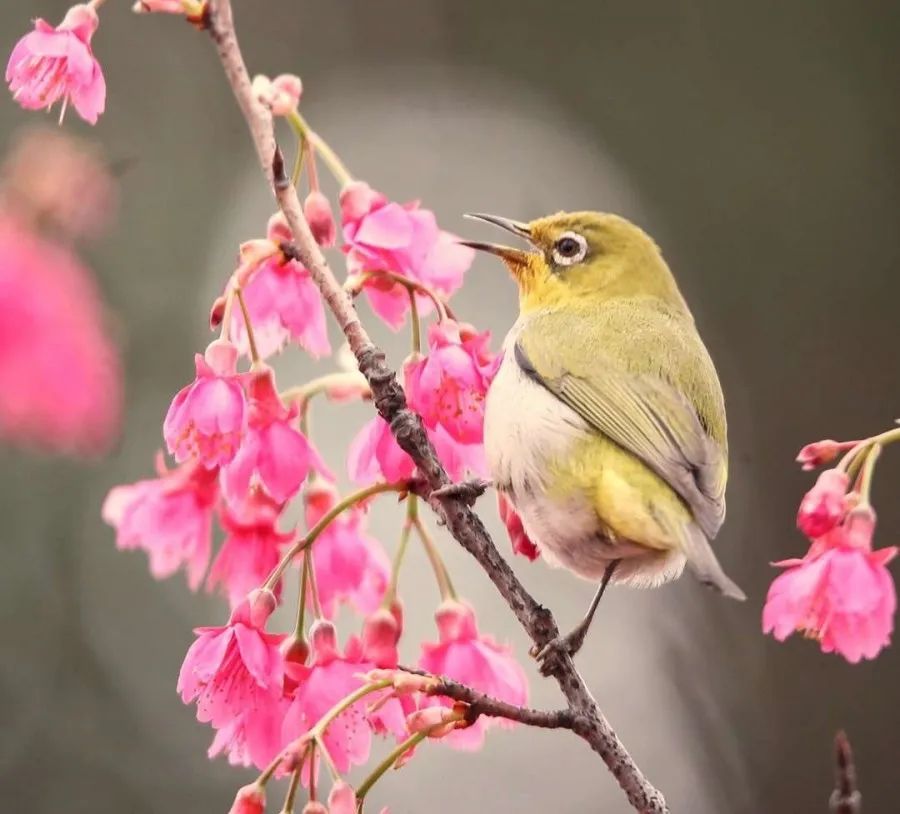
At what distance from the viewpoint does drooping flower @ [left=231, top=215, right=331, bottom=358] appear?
1588 millimetres

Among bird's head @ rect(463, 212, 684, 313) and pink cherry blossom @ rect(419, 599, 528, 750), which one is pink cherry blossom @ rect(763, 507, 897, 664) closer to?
pink cherry blossom @ rect(419, 599, 528, 750)

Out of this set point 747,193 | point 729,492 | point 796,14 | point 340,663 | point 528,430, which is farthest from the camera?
point 796,14

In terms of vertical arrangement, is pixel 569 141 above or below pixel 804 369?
above

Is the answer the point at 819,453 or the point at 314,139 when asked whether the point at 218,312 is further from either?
the point at 819,453

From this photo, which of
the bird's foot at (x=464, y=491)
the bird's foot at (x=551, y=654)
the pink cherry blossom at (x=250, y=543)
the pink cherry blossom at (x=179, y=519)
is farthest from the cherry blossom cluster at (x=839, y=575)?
the pink cherry blossom at (x=179, y=519)

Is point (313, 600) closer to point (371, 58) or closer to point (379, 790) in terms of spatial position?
point (379, 790)

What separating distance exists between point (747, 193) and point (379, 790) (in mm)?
2521

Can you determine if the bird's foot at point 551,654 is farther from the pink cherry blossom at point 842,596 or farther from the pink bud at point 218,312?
the pink bud at point 218,312

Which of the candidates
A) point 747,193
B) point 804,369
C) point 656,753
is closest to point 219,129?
point 747,193

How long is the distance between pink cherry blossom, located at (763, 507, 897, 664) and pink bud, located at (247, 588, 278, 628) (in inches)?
20.3

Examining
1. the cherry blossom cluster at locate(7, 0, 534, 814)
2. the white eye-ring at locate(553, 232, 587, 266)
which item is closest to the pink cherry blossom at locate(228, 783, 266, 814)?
the cherry blossom cluster at locate(7, 0, 534, 814)

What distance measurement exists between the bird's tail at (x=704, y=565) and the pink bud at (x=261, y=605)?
447 mm

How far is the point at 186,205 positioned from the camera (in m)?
5.20

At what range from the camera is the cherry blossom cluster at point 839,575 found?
134 cm
